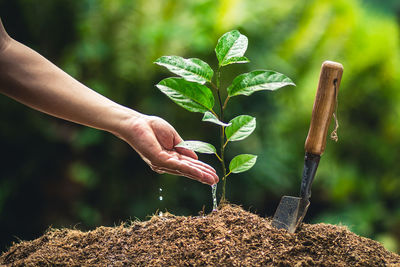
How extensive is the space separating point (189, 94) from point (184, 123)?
134cm

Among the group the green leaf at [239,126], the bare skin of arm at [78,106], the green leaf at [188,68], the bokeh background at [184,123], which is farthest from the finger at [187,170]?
the bokeh background at [184,123]

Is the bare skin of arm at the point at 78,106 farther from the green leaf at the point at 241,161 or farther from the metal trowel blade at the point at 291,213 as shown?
the metal trowel blade at the point at 291,213

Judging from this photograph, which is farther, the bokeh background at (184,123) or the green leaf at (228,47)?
the bokeh background at (184,123)

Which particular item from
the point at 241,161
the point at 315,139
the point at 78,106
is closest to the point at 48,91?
the point at 78,106

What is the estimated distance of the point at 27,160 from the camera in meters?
2.25

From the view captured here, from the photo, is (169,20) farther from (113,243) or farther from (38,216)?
(113,243)

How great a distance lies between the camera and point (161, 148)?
1.05 metres

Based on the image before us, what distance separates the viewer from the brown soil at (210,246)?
826mm

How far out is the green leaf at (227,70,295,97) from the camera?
94 cm

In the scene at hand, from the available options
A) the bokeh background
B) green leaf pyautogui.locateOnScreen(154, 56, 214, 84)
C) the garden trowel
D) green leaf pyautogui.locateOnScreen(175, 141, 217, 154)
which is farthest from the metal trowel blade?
the bokeh background

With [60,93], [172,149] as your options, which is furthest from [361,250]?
[60,93]

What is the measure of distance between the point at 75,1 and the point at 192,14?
2.61 feet

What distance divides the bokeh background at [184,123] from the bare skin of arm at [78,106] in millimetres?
1158

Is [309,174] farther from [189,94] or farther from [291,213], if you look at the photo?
[189,94]
